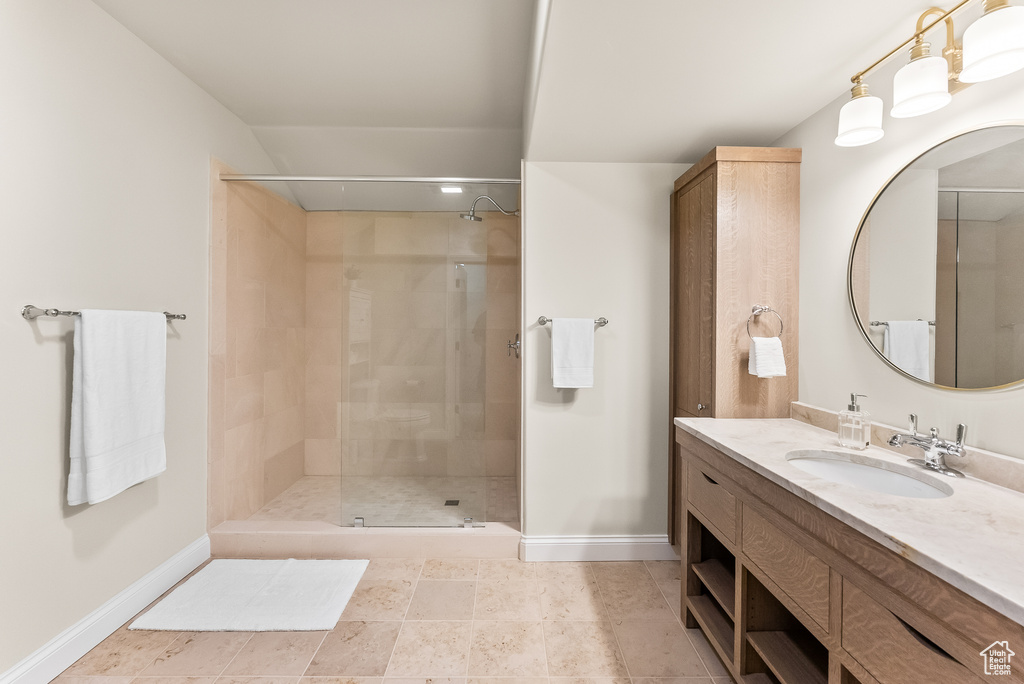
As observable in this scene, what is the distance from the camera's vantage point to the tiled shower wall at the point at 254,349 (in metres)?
2.46

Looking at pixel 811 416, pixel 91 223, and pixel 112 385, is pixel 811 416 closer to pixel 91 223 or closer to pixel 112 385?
pixel 112 385

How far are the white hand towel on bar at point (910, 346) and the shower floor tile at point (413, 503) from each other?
1889 mm

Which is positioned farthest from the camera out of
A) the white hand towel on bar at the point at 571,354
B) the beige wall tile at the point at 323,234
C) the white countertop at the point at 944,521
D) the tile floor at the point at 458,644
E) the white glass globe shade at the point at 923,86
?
the beige wall tile at the point at 323,234

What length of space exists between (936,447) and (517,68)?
85.2 inches

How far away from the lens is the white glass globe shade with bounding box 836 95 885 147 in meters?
1.39

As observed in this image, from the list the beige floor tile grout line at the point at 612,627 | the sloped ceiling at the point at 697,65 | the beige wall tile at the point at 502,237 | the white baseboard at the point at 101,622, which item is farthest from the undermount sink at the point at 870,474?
the white baseboard at the point at 101,622

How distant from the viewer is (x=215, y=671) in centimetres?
158

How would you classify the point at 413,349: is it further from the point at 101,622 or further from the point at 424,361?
the point at 101,622

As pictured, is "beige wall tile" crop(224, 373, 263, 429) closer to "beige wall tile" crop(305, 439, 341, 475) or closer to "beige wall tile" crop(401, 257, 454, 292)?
"beige wall tile" crop(305, 439, 341, 475)

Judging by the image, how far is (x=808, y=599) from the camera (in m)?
1.07

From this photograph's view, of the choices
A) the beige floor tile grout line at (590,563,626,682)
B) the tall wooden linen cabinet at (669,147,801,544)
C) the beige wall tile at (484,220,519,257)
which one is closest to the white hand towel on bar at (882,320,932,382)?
the tall wooden linen cabinet at (669,147,801,544)

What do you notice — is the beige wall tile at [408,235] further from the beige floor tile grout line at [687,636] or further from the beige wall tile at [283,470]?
the beige floor tile grout line at [687,636]

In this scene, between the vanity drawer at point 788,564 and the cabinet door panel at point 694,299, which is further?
the cabinet door panel at point 694,299

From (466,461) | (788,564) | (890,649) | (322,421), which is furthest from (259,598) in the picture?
(890,649)
